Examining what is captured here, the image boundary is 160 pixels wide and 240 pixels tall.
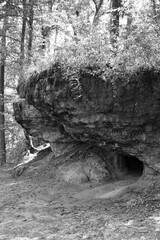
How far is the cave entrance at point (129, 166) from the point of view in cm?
993

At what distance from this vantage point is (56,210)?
7.63 metres

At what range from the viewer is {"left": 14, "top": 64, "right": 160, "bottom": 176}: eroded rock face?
7.36 m

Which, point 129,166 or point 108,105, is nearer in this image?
point 108,105

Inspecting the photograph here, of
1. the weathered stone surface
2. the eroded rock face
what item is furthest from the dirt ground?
the eroded rock face

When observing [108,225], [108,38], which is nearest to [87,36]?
[108,38]

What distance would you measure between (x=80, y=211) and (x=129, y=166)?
388 cm

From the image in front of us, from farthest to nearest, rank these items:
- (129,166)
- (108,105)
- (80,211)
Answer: (129,166), (108,105), (80,211)

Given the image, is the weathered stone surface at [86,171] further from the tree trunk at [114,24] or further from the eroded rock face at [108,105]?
the tree trunk at [114,24]

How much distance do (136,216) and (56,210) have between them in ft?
8.24

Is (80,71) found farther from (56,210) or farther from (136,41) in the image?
(56,210)

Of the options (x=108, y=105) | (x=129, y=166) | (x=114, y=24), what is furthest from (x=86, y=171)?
(x=114, y=24)

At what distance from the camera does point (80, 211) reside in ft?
23.9

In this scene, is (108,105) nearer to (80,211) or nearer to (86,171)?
(80,211)

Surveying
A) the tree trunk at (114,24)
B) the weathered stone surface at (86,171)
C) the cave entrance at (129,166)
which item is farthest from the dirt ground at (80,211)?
the tree trunk at (114,24)
